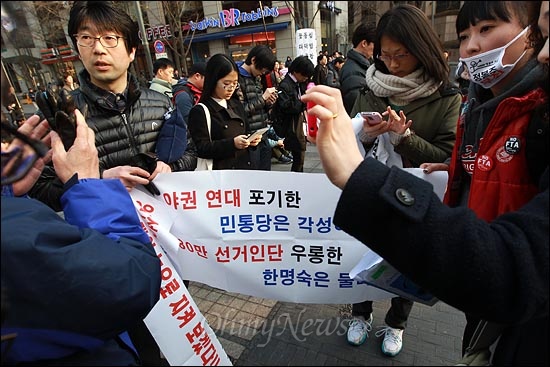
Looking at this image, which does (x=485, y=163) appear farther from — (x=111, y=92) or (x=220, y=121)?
(x=220, y=121)

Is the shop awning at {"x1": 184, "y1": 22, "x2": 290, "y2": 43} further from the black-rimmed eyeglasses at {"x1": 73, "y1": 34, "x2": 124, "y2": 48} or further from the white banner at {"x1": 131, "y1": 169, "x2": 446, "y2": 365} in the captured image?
the white banner at {"x1": 131, "y1": 169, "x2": 446, "y2": 365}

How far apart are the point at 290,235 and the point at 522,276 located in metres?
1.16

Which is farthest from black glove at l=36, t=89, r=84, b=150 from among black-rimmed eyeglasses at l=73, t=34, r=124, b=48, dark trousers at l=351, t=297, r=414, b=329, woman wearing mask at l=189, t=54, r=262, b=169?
dark trousers at l=351, t=297, r=414, b=329

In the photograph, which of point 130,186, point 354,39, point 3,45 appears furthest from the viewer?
point 354,39

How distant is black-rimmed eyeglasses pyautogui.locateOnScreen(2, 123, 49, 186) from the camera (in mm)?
685

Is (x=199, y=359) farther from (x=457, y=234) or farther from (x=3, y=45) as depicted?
(x=3, y=45)

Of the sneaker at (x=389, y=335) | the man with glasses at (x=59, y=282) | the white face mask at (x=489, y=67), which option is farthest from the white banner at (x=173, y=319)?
the white face mask at (x=489, y=67)

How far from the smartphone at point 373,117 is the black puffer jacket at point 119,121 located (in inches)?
51.2

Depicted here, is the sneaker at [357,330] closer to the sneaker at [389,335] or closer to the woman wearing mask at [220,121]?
the sneaker at [389,335]

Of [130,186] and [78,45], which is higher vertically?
[78,45]

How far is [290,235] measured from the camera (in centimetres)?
175

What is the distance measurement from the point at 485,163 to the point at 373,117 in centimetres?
70

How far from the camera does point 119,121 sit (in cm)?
188

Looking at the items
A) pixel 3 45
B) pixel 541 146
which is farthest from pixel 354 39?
pixel 3 45
